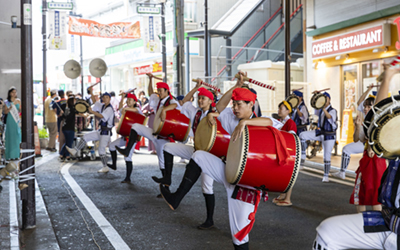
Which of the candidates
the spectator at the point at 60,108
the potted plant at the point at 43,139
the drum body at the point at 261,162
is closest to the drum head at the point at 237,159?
the drum body at the point at 261,162

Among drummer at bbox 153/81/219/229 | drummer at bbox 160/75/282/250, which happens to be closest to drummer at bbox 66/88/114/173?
drummer at bbox 153/81/219/229

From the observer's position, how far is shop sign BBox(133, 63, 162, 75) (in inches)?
1256

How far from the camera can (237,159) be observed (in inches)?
148

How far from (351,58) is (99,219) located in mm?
11729

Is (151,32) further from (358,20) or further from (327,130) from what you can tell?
(327,130)

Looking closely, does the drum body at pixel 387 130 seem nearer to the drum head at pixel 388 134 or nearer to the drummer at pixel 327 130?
the drum head at pixel 388 134

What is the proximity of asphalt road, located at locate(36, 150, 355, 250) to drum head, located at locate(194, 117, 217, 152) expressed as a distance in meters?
1.11

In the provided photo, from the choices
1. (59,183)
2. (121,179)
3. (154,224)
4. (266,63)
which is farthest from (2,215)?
(266,63)

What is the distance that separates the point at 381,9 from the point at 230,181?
39.0ft

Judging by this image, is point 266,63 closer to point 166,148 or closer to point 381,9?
point 381,9

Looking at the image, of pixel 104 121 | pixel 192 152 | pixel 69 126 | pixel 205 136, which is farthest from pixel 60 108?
→ pixel 205 136

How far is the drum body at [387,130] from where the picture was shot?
107 inches

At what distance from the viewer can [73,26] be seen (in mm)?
19953

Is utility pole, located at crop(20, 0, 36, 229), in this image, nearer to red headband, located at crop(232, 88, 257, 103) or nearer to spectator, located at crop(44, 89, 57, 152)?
red headband, located at crop(232, 88, 257, 103)
